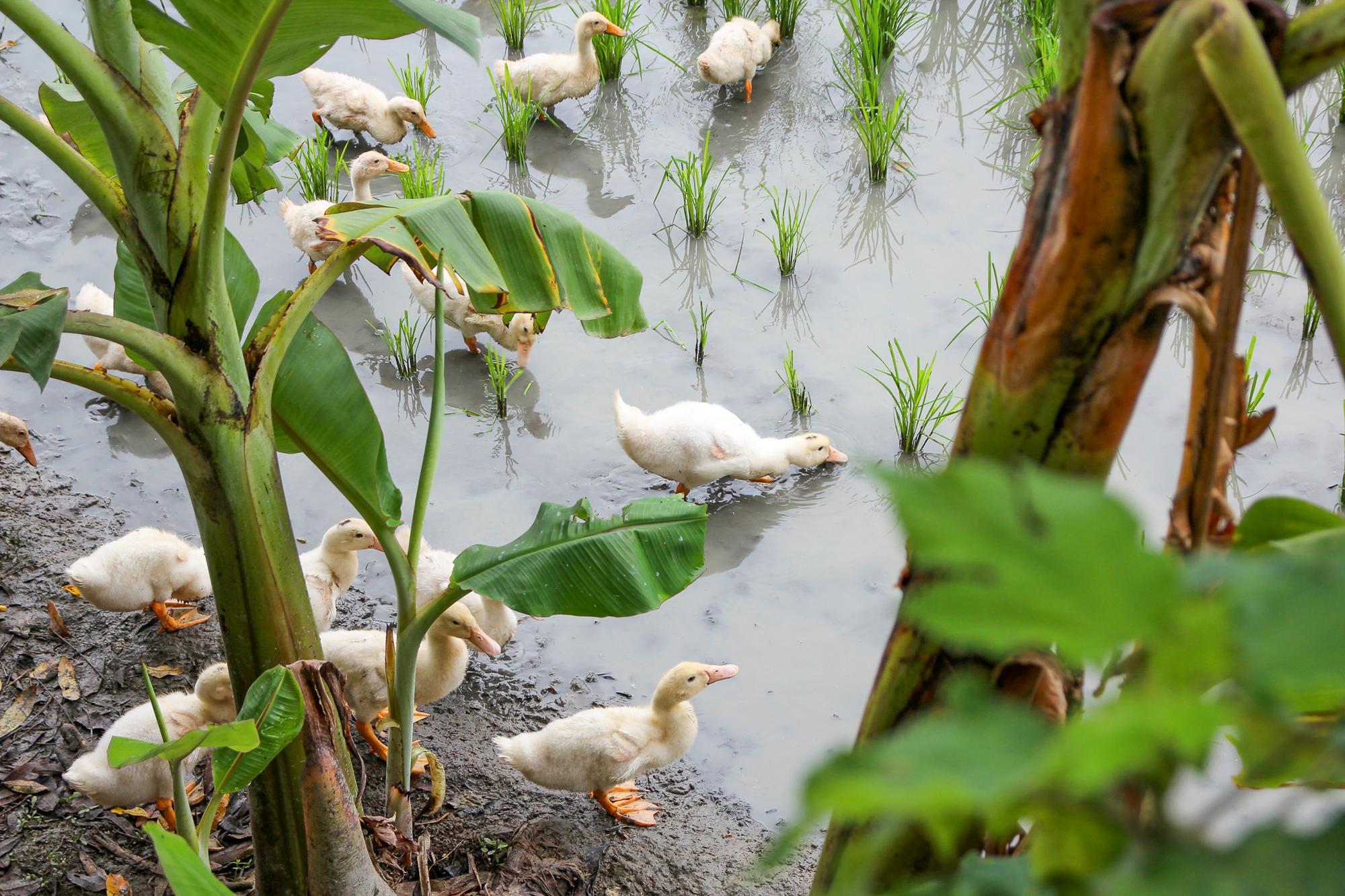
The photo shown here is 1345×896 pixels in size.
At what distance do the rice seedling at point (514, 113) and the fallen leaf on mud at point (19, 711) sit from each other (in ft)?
8.63

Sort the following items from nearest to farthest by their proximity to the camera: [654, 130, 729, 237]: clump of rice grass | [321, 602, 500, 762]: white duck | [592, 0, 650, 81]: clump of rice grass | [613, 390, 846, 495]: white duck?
[321, 602, 500, 762]: white duck
[613, 390, 846, 495]: white duck
[654, 130, 729, 237]: clump of rice grass
[592, 0, 650, 81]: clump of rice grass

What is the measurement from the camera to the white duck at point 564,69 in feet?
14.0

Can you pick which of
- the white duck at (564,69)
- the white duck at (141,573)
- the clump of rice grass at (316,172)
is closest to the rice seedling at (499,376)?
the clump of rice grass at (316,172)

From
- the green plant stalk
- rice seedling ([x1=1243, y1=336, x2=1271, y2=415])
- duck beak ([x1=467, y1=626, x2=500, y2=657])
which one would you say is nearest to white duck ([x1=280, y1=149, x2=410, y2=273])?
duck beak ([x1=467, y1=626, x2=500, y2=657])

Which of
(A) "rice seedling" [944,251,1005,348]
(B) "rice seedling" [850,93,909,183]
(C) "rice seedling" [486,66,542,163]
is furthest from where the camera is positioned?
(C) "rice seedling" [486,66,542,163]

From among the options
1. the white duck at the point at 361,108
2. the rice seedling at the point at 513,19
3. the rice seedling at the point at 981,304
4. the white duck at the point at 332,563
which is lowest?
the white duck at the point at 332,563

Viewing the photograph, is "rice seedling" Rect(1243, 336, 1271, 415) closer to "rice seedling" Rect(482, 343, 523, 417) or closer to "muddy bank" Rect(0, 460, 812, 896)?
"muddy bank" Rect(0, 460, 812, 896)

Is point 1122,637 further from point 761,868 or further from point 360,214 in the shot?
point 360,214

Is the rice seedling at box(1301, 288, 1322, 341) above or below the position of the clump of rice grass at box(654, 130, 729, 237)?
below

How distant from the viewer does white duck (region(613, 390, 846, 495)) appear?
117 inches

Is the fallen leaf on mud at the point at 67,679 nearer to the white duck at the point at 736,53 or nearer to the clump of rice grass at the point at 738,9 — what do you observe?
the white duck at the point at 736,53

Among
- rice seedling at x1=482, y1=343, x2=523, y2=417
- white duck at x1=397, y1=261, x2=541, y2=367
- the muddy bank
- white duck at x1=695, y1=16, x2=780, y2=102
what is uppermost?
white duck at x1=695, y1=16, x2=780, y2=102

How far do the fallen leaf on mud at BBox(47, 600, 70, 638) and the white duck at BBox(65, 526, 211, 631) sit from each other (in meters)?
0.14

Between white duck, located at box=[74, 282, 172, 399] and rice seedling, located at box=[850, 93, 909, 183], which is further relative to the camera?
rice seedling, located at box=[850, 93, 909, 183]
